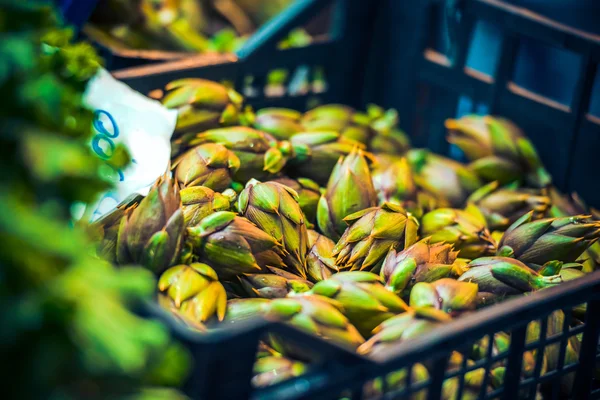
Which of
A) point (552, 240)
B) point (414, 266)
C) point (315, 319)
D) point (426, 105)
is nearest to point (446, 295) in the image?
point (414, 266)

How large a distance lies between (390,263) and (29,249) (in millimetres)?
698

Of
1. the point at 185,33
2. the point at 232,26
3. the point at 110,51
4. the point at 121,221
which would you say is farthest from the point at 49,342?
the point at 232,26

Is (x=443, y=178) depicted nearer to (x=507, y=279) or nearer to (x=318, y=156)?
(x=318, y=156)

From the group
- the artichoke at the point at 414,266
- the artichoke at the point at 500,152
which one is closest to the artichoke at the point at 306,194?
the artichoke at the point at 414,266

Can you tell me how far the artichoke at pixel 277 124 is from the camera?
143 cm

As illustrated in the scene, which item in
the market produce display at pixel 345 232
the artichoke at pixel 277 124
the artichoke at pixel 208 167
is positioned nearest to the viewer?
the market produce display at pixel 345 232

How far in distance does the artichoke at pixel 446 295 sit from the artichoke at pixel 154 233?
0.36m

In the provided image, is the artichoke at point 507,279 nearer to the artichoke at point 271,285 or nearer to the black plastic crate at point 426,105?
the black plastic crate at point 426,105

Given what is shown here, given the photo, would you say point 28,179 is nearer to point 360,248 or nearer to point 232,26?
point 360,248

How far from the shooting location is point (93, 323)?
20.1 inches

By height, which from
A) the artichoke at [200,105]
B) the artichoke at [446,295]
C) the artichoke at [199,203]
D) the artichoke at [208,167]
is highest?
the artichoke at [200,105]

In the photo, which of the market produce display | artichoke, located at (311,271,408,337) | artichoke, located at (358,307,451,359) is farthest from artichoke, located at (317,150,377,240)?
artichoke, located at (358,307,451,359)

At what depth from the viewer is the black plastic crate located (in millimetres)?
711

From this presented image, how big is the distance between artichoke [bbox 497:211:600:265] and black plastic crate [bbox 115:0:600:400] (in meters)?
0.12
